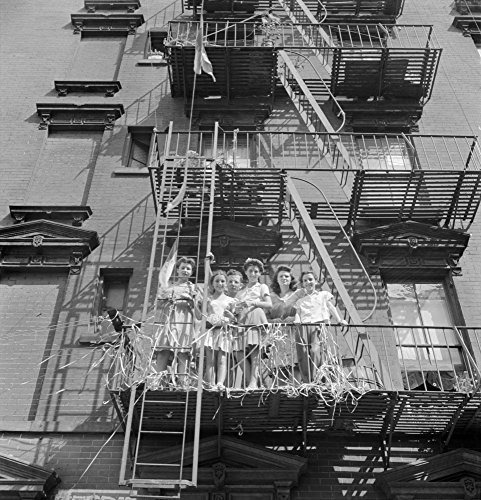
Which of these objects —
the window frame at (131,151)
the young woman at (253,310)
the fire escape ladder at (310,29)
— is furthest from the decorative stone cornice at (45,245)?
the fire escape ladder at (310,29)

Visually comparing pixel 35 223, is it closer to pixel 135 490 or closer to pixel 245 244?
pixel 245 244

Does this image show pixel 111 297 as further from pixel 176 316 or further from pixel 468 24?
pixel 468 24

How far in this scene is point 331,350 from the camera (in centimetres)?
1012

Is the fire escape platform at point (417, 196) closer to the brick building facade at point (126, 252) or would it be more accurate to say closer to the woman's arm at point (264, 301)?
the brick building facade at point (126, 252)

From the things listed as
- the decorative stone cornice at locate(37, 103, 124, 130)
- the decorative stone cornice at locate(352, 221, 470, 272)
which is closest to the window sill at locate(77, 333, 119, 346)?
the decorative stone cornice at locate(352, 221, 470, 272)

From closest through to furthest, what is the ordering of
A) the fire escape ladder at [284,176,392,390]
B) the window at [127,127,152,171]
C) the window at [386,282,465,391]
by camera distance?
the fire escape ladder at [284,176,392,390], the window at [386,282,465,391], the window at [127,127,152,171]

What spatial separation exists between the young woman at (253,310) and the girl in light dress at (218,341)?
179 millimetres

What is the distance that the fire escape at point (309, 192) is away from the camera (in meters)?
9.87

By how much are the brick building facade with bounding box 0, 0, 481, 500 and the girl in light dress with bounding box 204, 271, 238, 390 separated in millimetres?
610

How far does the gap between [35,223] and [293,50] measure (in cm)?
685

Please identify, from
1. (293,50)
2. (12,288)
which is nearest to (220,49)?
(293,50)

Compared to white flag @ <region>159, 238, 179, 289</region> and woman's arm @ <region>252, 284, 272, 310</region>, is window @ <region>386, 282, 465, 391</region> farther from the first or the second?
white flag @ <region>159, 238, 179, 289</region>

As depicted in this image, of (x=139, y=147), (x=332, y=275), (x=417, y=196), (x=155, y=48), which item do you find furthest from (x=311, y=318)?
(x=155, y=48)

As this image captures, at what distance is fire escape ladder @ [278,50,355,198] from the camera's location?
45.0ft
